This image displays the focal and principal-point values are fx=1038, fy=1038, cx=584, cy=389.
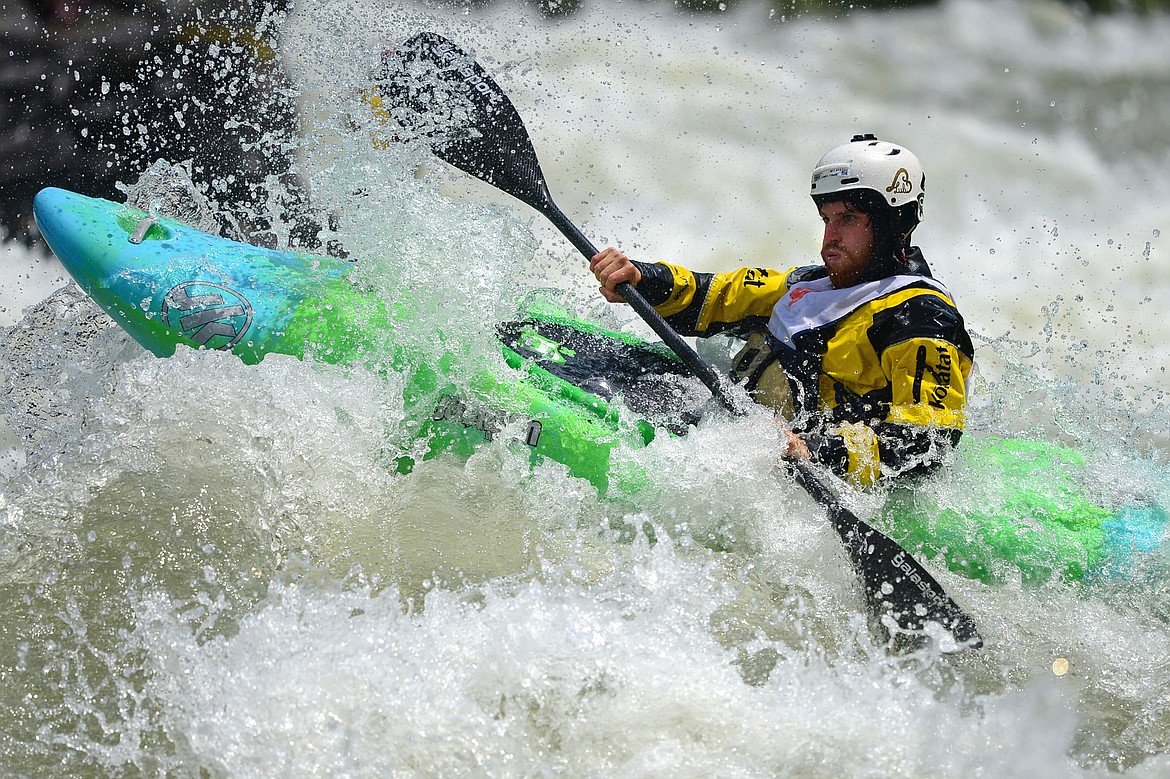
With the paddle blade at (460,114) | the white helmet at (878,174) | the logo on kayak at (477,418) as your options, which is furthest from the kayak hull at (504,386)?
the white helmet at (878,174)

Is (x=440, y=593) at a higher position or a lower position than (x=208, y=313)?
higher

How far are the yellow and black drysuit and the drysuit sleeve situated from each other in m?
0.16

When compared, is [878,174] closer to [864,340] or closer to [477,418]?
[864,340]

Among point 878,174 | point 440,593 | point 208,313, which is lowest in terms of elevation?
point 208,313

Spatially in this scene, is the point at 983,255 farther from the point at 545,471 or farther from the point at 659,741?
the point at 659,741

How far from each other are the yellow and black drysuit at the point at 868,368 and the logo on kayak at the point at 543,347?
21.8 inches

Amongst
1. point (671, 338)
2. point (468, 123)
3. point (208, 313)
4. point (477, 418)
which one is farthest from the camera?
point (468, 123)

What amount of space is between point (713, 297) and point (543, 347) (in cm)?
69

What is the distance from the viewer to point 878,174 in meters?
2.97

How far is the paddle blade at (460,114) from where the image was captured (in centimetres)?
344

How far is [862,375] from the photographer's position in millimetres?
2906

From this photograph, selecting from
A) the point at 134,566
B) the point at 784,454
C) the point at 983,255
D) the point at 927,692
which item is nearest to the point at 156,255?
the point at 134,566

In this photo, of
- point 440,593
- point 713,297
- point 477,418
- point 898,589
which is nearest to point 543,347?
point 477,418

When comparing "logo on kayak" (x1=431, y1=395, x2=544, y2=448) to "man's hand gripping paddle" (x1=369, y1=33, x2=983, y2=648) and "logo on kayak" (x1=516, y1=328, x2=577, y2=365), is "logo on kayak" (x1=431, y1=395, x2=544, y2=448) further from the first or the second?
"man's hand gripping paddle" (x1=369, y1=33, x2=983, y2=648)
